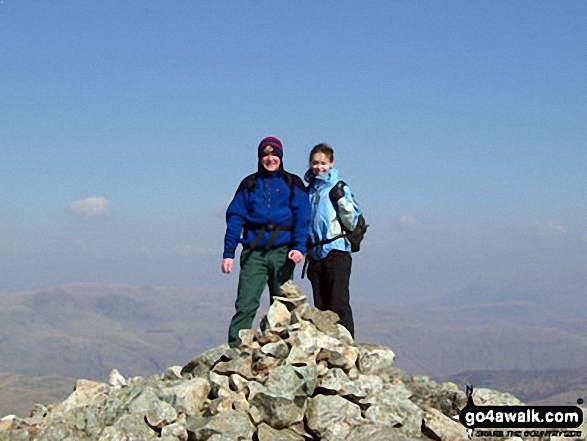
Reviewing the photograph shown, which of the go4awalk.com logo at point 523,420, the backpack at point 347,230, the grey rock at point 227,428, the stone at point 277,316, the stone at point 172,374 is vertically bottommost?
the go4awalk.com logo at point 523,420

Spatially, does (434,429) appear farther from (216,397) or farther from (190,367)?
(190,367)

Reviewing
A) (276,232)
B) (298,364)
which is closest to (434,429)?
(298,364)

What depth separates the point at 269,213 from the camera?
1188 cm

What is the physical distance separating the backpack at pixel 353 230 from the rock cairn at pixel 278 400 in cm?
145

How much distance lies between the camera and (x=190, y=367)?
11.7 m

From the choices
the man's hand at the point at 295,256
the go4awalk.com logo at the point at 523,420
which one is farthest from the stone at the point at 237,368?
the go4awalk.com logo at the point at 523,420

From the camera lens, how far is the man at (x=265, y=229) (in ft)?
39.0

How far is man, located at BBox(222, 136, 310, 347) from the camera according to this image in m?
11.9

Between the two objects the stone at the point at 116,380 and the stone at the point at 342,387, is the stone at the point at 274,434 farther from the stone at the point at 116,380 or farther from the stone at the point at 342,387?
the stone at the point at 116,380

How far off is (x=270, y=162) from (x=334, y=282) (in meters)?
2.63

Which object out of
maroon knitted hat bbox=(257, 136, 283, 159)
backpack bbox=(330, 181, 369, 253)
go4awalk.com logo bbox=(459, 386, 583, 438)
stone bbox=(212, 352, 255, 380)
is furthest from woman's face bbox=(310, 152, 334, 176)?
go4awalk.com logo bbox=(459, 386, 583, 438)

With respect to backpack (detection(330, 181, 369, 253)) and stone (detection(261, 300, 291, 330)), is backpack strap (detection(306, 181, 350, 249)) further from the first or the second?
stone (detection(261, 300, 291, 330))

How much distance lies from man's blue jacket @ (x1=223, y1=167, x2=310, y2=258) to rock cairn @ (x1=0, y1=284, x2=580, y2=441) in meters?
1.33

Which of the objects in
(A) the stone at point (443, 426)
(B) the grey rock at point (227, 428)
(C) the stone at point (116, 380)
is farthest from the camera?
(C) the stone at point (116, 380)
